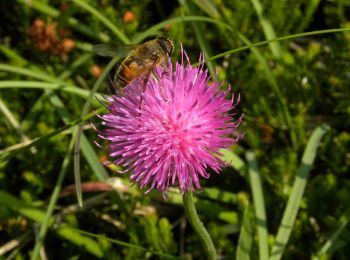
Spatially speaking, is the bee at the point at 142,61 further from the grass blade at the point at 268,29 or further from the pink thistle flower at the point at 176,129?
the grass blade at the point at 268,29

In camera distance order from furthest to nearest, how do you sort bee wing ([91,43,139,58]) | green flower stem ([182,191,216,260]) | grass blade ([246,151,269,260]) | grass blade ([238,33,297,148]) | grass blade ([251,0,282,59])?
grass blade ([251,0,282,59]) → grass blade ([238,33,297,148]) → grass blade ([246,151,269,260]) → bee wing ([91,43,139,58]) → green flower stem ([182,191,216,260])

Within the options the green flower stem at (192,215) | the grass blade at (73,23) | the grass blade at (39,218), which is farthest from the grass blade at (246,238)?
the grass blade at (73,23)

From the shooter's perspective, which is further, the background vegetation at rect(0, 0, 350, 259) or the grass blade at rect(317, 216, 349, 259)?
the background vegetation at rect(0, 0, 350, 259)

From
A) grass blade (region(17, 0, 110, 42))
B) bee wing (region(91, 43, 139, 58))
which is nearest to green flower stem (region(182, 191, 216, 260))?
bee wing (region(91, 43, 139, 58))

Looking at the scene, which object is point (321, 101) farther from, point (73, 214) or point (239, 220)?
point (73, 214)

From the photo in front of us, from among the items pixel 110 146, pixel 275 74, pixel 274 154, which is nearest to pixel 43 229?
pixel 110 146

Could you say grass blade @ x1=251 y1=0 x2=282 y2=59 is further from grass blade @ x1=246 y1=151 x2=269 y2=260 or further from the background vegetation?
grass blade @ x1=246 y1=151 x2=269 y2=260
